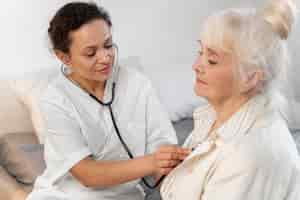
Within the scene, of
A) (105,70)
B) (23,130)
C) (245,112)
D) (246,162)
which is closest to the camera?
(246,162)

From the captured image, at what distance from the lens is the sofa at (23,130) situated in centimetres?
202

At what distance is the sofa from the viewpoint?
202 cm

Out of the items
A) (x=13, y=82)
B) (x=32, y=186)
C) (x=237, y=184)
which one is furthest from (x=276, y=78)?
(x=13, y=82)

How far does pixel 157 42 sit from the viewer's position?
9.40 ft

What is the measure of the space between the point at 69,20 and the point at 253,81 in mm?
648

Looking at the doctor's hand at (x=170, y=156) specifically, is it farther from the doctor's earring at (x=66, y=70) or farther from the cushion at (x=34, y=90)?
the cushion at (x=34, y=90)

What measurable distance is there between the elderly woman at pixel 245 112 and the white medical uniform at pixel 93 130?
1.35 ft

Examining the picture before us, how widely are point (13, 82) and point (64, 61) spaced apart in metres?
0.66

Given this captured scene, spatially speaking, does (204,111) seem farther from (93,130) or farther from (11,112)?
(11,112)

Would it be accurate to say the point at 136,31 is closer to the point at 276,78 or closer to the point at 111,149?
the point at 111,149

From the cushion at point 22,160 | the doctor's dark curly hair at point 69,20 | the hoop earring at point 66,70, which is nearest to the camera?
the doctor's dark curly hair at point 69,20

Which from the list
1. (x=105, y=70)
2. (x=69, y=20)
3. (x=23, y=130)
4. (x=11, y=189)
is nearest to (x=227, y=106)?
(x=105, y=70)

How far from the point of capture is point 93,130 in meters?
1.74

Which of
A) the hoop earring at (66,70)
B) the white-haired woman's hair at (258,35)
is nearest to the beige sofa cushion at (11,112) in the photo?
the hoop earring at (66,70)
